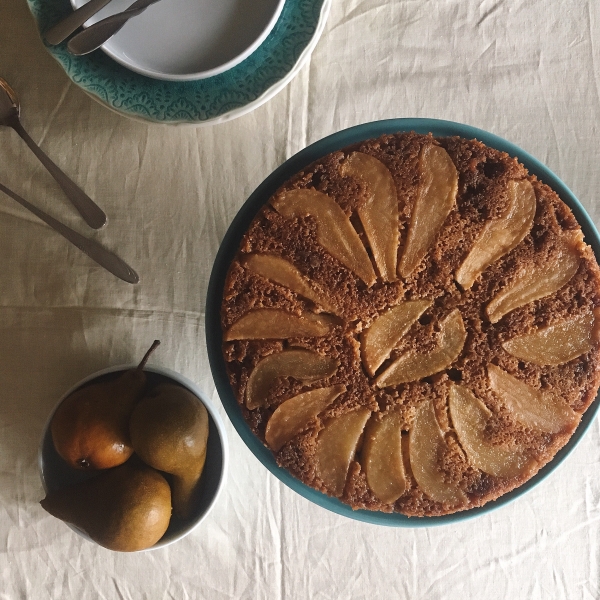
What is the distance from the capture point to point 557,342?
3.13 ft

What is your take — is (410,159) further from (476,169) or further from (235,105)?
(235,105)

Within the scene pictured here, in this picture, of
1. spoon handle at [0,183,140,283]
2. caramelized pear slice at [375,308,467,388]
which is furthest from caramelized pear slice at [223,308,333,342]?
spoon handle at [0,183,140,283]

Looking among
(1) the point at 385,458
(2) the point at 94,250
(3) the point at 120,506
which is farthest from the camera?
(2) the point at 94,250

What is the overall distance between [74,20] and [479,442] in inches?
37.4

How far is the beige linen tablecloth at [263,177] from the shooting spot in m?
1.22

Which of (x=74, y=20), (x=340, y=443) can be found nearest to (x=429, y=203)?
(x=340, y=443)

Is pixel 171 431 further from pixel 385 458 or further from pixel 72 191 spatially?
pixel 72 191

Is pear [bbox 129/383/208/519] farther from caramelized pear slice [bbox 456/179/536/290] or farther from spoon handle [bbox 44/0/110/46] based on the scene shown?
spoon handle [bbox 44/0/110/46]

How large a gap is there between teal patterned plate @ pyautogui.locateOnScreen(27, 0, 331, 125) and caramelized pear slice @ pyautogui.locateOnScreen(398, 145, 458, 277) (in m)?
0.29

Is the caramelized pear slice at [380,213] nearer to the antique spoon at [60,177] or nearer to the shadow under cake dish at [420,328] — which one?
the shadow under cake dish at [420,328]

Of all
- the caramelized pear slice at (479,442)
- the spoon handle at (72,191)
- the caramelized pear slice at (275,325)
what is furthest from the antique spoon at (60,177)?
the caramelized pear slice at (479,442)

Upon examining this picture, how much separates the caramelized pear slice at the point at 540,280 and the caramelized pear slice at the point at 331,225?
0.68 ft

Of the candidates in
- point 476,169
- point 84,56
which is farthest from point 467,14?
point 84,56

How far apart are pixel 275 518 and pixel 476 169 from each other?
2.65ft
